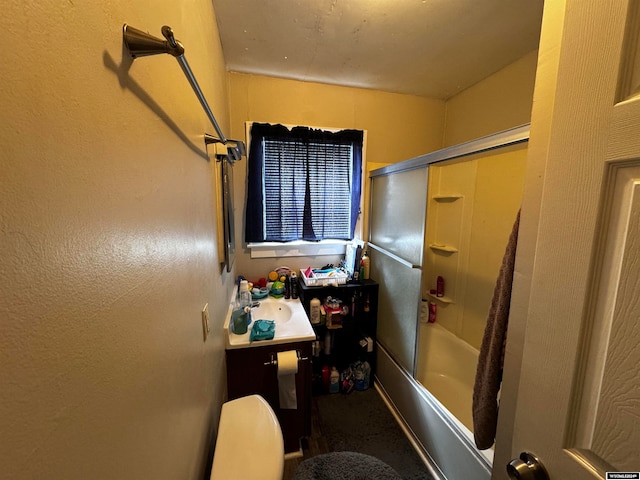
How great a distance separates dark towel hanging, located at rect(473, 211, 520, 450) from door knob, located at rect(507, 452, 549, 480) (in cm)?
32

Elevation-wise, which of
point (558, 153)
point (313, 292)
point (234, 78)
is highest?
point (234, 78)

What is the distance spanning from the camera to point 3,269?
221 millimetres

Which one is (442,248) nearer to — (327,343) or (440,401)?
(440,401)

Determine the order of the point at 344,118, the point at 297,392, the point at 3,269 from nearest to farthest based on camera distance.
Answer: the point at 3,269 → the point at 297,392 → the point at 344,118

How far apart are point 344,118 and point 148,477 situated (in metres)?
2.33

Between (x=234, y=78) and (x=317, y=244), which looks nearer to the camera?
(x=234, y=78)

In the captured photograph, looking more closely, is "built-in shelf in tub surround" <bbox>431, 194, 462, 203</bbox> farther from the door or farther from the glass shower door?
the door

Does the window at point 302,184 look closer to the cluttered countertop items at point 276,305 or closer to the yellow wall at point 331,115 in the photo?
the yellow wall at point 331,115

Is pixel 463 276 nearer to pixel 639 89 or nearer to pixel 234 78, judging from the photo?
pixel 639 89

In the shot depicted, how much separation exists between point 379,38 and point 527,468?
1.94 m

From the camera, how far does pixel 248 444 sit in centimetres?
92

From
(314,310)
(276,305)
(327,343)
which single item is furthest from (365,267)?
(276,305)

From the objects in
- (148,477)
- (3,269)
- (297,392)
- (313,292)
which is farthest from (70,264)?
(313,292)

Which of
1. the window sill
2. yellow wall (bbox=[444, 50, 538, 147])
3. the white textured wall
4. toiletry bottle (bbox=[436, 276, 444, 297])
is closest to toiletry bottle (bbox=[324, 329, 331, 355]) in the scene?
the window sill
